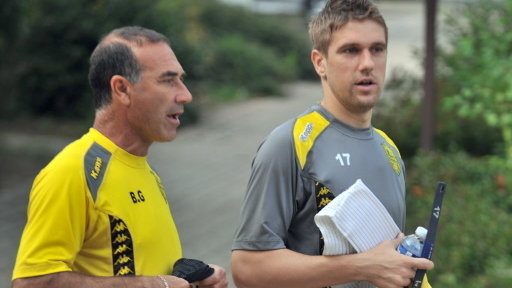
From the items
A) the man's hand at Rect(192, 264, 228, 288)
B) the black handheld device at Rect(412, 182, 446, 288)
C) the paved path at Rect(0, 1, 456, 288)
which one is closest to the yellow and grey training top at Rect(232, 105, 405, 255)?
the man's hand at Rect(192, 264, 228, 288)

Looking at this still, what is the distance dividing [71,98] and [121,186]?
10096mm

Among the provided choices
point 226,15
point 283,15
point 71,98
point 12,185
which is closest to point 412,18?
point 283,15

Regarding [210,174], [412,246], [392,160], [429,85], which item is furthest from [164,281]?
[210,174]

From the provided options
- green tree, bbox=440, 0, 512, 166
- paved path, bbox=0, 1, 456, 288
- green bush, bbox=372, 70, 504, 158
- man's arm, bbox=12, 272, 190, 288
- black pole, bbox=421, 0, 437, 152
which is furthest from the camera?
green bush, bbox=372, 70, 504, 158

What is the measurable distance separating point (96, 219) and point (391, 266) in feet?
2.87

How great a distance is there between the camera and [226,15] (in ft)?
63.2

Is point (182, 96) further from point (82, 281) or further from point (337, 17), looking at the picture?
point (82, 281)

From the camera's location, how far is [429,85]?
375 inches

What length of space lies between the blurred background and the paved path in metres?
0.02

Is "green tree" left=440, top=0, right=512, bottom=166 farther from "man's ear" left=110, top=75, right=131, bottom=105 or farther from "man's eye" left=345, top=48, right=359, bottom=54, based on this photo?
"man's ear" left=110, top=75, right=131, bottom=105

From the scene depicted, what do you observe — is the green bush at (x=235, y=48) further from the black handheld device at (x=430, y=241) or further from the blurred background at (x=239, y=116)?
the black handheld device at (x=430, y=241)

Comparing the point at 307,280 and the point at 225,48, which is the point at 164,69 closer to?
the point at 307,280

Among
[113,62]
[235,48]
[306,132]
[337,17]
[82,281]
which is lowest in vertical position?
[82,281]

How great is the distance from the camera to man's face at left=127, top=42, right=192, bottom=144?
10.4 feet
